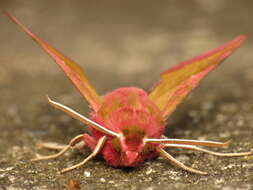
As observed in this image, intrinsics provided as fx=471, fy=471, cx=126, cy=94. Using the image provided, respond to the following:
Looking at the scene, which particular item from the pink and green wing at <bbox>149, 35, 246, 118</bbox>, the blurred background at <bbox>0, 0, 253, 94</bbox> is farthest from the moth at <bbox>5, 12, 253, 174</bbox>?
the blurred background at <bbox>0, 0, 253, 94</bbox>

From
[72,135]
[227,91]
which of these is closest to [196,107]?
[227,91]

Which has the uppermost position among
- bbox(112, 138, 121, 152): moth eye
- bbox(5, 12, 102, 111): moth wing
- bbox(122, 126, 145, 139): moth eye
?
bbox(5, 12, 102, 111): moth wing

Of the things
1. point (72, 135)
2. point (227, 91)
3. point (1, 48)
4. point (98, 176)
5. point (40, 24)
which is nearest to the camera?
point (98, 176)

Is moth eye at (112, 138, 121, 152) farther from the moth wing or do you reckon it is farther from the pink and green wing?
the pink and green wing

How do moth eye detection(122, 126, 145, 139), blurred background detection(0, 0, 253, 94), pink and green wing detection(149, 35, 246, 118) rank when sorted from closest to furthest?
moth eye detection(122, 126, 145, 139) → pink and green wing detection(149, 35, 246, 118) → blurred background detection(0, 0, 253, 94)

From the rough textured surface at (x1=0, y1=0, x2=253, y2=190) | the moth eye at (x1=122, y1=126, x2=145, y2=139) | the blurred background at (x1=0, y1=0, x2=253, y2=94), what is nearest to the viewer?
the moth eye at (x1=122, y1=126, x2=145, y2=139)

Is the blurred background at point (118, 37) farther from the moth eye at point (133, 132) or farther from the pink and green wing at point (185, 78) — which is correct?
the moth eye at point (133, 132)

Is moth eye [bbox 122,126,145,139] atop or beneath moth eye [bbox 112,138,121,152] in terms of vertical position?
atop

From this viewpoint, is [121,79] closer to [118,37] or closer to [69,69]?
[118,37]

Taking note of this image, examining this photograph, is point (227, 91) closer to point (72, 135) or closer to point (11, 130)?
point (72, 135)
